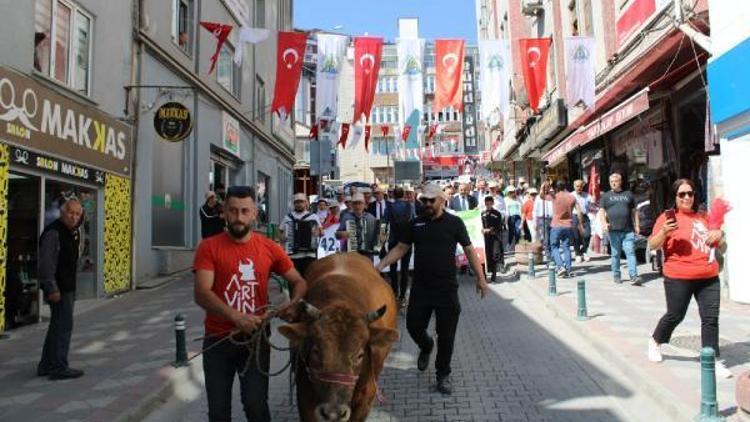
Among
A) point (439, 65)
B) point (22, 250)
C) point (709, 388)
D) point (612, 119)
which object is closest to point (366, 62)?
point (439, 65)

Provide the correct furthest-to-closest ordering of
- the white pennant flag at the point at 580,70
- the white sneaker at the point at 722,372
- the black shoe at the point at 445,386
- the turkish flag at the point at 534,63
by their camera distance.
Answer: the turkish flag at the point at 534,63, the white pennant flag at the point at 580,70, the black shoe at the point at 445,386, the white sneaker at the point at 722,372

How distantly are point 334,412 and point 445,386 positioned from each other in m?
2.77

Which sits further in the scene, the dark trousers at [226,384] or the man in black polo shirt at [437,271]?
the man in black polo shirt at [437,271]

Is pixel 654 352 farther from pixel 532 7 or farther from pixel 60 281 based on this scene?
pixel 532 7

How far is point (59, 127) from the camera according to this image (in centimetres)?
1034

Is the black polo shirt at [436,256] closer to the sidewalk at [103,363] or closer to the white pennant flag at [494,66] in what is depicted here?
the sidewalk at [103,363]

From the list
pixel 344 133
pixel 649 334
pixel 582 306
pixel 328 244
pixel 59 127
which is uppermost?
pixel 344 133

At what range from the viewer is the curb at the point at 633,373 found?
5250 millimetres

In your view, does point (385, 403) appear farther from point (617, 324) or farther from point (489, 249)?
point (489, 249)

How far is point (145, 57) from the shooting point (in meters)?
13.8

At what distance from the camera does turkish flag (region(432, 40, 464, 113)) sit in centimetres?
1514

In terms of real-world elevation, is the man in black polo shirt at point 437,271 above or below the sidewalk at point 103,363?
above

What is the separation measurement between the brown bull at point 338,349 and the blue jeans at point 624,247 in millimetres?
8631

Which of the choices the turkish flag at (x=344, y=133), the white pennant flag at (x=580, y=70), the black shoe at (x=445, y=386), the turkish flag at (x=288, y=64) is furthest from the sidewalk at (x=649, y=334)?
the turkish flag at (x=344, y=133)
